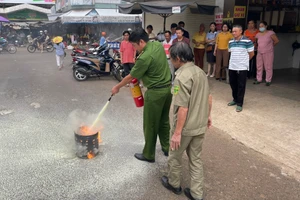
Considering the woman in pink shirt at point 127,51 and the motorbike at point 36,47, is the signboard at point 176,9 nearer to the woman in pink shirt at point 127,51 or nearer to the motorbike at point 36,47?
the woman in pink shirt at point 127,51

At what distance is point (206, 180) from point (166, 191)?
1.80 feet

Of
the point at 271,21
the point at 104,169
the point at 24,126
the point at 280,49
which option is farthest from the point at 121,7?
the point at 104,169

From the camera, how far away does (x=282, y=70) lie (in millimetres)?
10336

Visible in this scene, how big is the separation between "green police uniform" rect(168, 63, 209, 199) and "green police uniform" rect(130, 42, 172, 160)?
2.17 ft

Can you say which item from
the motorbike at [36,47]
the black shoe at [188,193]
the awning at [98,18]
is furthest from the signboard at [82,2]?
the black shoe at [188,193]

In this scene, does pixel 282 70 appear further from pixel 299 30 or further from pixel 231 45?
pixel 231 45

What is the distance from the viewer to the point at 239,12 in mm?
8664

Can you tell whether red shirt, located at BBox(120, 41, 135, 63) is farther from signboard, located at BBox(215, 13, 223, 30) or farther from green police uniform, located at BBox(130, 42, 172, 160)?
green police uniform, located at BBox(130, 42, 172, 160)

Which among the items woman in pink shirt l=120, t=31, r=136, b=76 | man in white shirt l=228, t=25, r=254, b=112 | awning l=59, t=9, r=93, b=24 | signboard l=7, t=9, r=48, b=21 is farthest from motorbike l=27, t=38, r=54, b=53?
man in white shirt l=228, t=25, r=254, b=112

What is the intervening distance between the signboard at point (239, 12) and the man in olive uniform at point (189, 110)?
6655 mm

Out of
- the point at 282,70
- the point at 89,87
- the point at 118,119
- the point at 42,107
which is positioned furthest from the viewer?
the point at 282,70

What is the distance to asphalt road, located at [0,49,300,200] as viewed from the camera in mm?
3098

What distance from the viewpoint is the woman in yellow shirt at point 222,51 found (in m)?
7.84

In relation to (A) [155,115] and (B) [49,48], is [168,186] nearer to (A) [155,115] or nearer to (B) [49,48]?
(A) [155,115]
